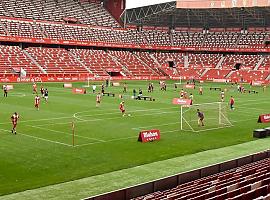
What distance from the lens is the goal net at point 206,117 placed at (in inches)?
1385

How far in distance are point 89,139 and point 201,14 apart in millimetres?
95940

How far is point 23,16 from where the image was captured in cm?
10462

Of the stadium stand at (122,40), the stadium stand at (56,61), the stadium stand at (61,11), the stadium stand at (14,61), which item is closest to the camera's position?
the stadium stand at (14,61)

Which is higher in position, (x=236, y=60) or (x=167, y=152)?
(x=236, y=60)

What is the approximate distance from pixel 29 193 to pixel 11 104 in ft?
105

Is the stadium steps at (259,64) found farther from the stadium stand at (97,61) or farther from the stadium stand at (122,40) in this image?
the stadium stand at (97,61)

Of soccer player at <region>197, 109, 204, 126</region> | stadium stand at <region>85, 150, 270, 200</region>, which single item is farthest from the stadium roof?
stadium stand at <region>85, 150, 270, 200</region>

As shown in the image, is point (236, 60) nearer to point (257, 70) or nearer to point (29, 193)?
point (257, 70)

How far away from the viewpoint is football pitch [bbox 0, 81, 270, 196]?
21203mm

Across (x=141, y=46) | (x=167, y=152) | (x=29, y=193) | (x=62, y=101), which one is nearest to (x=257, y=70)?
(x=141, y=46)

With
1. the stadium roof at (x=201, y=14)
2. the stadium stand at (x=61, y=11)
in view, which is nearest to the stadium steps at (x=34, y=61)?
the stadium stand at (x=61, y=11)

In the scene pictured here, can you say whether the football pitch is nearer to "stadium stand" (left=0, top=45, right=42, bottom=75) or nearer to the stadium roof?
"stadium stand" (left=0, top=45, right=42, bottom=75)

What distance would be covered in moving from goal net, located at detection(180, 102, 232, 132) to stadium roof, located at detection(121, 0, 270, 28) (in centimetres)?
6714

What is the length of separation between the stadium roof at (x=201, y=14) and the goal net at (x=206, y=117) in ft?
220
